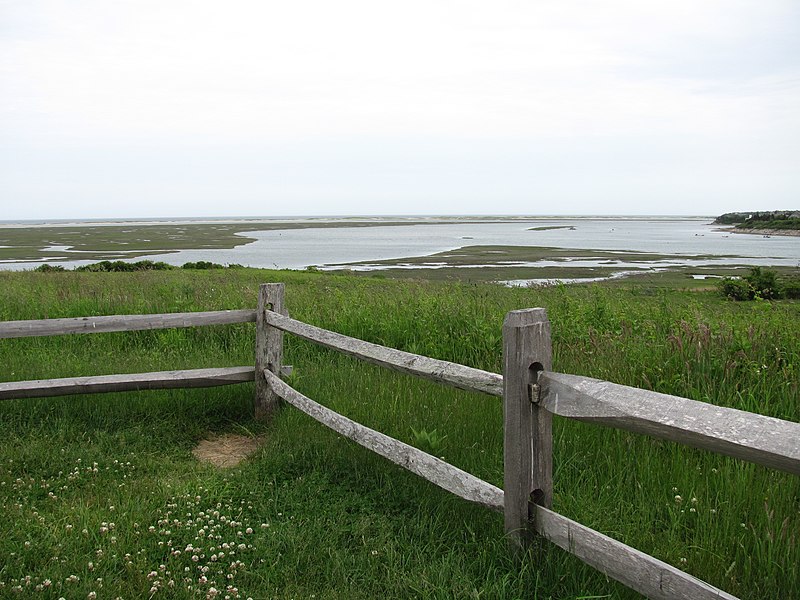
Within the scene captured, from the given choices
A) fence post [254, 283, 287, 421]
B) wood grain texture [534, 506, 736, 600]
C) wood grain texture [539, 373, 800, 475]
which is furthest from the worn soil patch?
wood grain texture [539, 373, 800, 475]

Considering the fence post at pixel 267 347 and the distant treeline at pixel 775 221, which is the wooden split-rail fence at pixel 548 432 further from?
the distant treeline at pixel 775 221

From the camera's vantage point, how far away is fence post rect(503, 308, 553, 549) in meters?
3.38

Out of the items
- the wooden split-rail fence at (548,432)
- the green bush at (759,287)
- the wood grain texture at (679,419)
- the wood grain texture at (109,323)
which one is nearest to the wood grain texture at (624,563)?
the wooden split-rail fence at (548,432)

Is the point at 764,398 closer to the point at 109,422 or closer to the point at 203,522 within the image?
the point at 203,522

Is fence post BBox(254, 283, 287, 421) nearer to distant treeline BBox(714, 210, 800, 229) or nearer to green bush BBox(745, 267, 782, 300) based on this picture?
green bush BBox(745, 267, 782, 300)

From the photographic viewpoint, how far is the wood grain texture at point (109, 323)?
20.4ft

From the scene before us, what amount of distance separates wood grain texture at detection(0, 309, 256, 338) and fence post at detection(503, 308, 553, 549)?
3.89m

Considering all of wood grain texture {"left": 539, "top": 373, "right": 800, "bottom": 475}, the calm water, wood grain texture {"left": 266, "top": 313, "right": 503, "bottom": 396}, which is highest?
wood grain texture {"left": 539, "top": 373, "right": 800, "bottom": 475}

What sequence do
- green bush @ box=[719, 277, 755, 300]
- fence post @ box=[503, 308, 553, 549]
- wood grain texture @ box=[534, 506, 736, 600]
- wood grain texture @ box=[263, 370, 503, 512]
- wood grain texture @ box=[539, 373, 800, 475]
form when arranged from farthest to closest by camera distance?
green bush @ box=[719, 277, 755, 300] → wood grain texture @ box=[263, 370, 503, 512] → fence post @ box=[503, 308, 553, 549] → wood grain texture @ box=[534, 506, 736, 600] → wood grain texture @ box=[539, 373, 800, 475]

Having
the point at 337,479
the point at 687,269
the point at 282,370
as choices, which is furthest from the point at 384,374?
the point at 687,269

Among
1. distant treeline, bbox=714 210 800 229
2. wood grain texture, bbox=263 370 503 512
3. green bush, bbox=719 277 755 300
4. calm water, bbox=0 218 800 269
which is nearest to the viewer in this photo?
wood grain texture, bbox=263 370 503 512

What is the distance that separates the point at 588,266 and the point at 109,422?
43.1 metres

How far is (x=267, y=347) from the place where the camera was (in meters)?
6.62

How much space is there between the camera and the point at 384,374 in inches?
276
